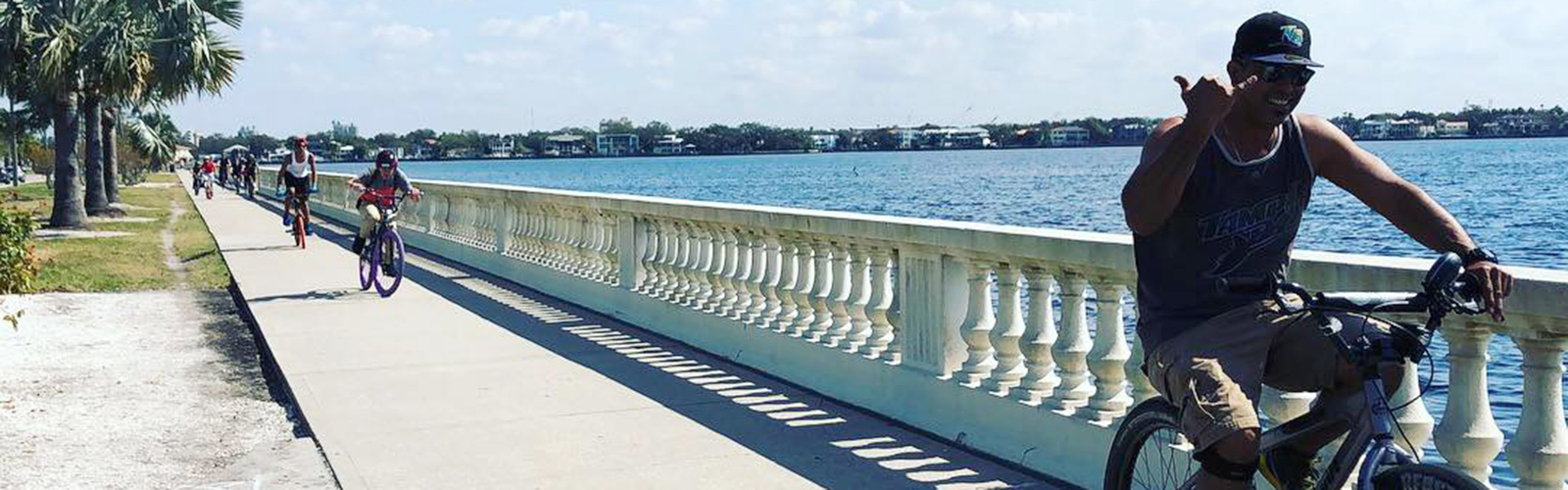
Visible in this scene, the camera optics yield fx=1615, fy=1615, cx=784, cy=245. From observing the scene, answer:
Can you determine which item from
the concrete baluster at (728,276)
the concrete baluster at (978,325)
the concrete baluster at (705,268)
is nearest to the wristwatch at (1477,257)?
the concrete baluster at (978,325)

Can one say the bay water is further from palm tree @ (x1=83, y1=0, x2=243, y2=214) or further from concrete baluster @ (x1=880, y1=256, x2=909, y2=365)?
palm tree @ (x1=83, y1=0, x2=243, y2=214)

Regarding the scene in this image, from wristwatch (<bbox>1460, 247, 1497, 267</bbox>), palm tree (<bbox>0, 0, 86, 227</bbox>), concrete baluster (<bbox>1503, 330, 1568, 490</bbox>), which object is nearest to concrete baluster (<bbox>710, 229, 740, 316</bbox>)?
concrete baluster (<bbox>1503, 330, 1568, 490</bbox>)

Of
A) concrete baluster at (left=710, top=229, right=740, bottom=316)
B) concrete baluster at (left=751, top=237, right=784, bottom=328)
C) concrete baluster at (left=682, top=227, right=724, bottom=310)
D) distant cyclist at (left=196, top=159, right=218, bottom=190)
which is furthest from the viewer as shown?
distant cyclist at (left=196, top=159, right=218, bottom=190)

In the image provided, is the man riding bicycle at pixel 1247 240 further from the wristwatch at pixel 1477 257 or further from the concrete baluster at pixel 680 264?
the concrete baluster at pixel 680 264

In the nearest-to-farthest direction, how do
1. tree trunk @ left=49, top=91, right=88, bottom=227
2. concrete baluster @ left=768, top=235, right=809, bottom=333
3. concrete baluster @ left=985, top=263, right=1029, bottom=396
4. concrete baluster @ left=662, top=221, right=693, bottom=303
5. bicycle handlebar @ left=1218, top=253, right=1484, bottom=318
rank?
bicycle handlebar @ left=1218, top=253, right=1484, bottom=318
concrete baluster @ left=985, top=263, right=1029, bottom=396
concrete baluster @ left=768, top=235, right=809, bottom=333
concrete baluster @ left=662, top=221, right=693, bottom=303
tree trunk @ left=49, top=91, right=88, bottom=227

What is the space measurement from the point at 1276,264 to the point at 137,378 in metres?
8.10

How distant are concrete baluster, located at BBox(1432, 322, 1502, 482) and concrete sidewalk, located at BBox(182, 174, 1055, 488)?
2.20 metres

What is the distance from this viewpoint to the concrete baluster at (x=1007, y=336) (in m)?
6.96

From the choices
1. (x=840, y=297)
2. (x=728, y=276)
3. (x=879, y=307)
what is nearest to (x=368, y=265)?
(x=728, y=276)

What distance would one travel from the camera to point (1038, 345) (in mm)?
6816

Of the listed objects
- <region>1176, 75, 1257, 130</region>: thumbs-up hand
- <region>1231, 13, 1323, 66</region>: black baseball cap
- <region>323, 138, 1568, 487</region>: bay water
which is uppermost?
<region>1231, 13, 1323, 66</region>: black baseball cap

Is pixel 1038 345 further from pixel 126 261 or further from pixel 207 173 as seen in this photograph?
pixel 207 173

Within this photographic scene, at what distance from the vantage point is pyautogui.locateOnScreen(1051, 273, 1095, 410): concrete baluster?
6.55m

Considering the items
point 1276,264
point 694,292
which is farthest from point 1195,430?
point 694,292
